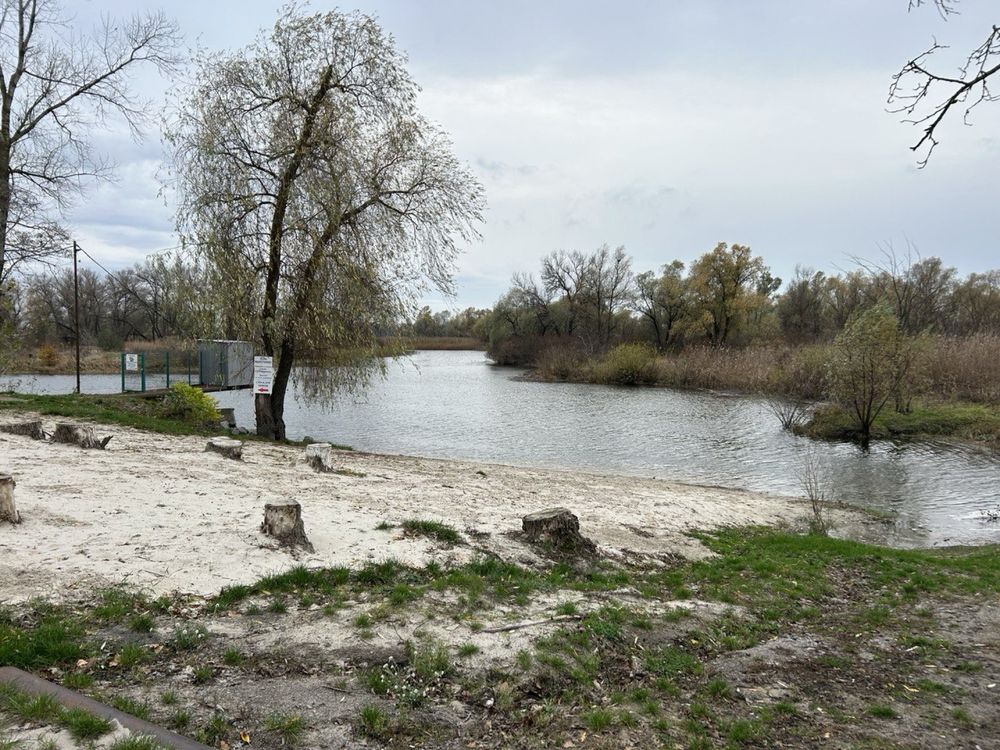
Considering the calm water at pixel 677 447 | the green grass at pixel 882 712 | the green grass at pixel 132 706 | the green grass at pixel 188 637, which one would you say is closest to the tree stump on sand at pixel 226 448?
the calm water at pixel 677 447

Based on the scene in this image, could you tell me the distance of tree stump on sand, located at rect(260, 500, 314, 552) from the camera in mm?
6195

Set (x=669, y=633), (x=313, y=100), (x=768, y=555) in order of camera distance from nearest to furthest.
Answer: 1. (x=669, y=633)
2. (x=768, y=555)
3. (x=313, y=100)

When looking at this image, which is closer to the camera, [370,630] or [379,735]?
[379,735]

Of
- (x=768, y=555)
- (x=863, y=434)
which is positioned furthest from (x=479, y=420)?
(x=768, y=555)

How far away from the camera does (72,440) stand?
34.1 ft

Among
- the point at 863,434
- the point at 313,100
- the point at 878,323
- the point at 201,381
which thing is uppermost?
the point at 313,100

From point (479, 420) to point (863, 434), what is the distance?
1492 cm

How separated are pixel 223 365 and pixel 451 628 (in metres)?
21.3

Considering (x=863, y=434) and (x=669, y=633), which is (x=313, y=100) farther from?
(x=863, y=434)

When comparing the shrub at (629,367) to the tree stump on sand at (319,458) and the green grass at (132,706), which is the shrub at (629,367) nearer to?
the tree stump on sand at (319,458)

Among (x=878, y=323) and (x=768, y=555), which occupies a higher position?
(x=878, y=323)

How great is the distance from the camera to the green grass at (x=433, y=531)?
6959 millimetres

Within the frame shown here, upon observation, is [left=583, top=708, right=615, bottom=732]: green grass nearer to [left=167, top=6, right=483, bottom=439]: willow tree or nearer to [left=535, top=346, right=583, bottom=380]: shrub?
[left=167, top=6, right=483, bottom=439]: willow tree

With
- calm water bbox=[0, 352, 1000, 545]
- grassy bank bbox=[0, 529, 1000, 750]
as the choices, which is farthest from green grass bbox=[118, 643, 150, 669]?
calm water bbox=[0, 352, 1000, 545]
